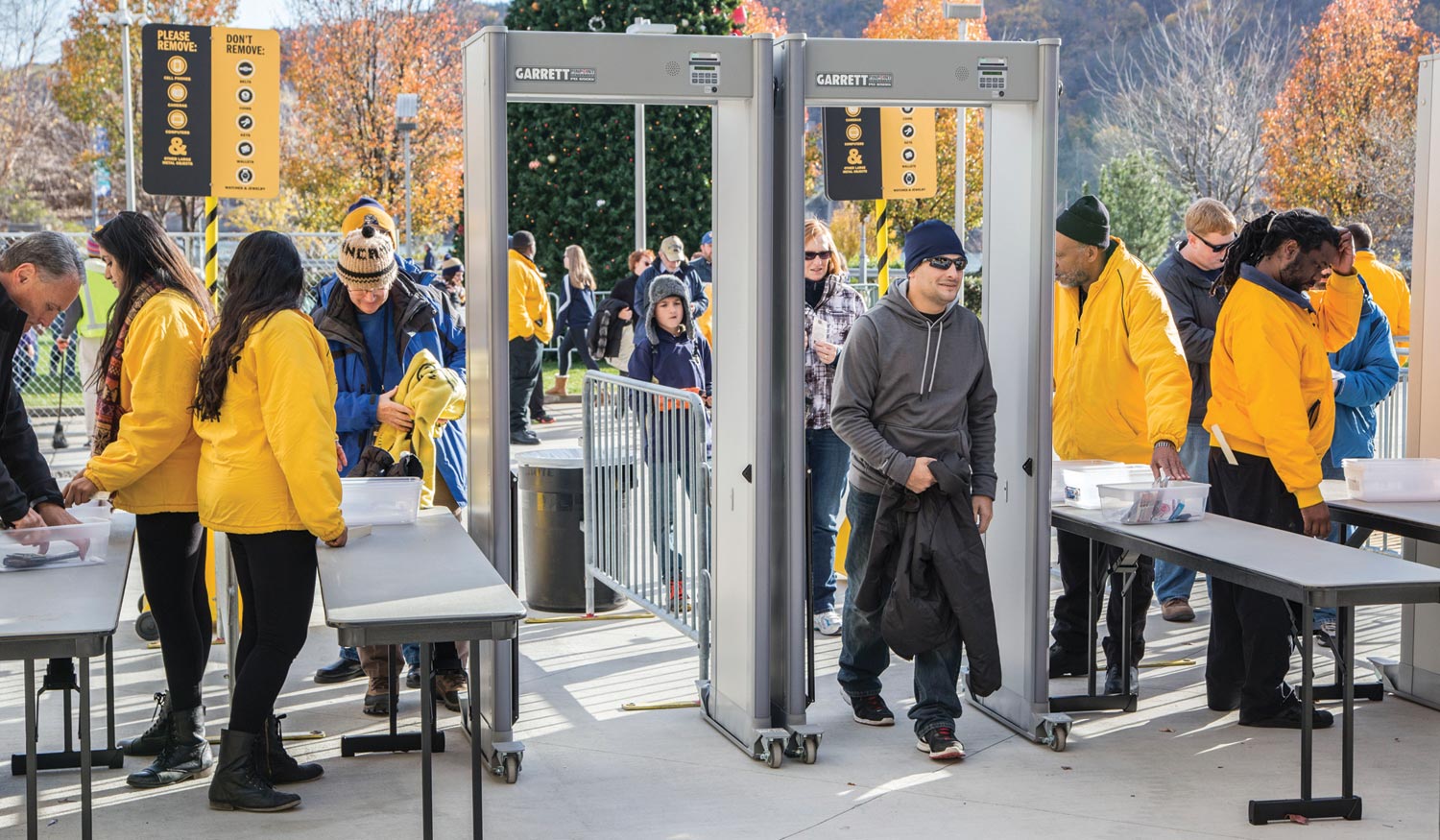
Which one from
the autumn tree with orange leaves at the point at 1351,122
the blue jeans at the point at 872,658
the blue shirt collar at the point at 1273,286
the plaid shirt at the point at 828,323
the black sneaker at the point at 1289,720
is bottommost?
the black sneaker at the point at 1289,720

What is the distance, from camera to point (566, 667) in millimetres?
6473

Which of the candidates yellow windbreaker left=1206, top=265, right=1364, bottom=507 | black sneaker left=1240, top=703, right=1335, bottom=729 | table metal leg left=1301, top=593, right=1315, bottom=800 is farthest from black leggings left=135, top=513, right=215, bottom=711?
black sneaker left=1240, top=703, right=1335, bottom=729

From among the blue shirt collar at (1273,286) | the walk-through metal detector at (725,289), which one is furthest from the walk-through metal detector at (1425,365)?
the walk-through metal detector at (725,289)

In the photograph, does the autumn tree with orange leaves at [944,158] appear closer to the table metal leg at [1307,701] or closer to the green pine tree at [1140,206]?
the green pine tree at [1140,206]

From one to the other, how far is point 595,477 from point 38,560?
118 inches

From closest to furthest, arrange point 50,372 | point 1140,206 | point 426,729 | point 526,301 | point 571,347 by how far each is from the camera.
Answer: point 426,729
point 526,301
point 50,372
point 571,347
point 1140,206

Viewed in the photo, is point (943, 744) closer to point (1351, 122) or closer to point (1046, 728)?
point (1046, 728)

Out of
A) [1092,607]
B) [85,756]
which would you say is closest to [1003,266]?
[1092,607]

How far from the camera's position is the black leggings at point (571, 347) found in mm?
16656

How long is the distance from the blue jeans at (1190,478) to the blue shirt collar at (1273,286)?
5.52 feet

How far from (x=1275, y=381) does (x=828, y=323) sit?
221 centimetres

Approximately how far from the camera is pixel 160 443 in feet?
15.1

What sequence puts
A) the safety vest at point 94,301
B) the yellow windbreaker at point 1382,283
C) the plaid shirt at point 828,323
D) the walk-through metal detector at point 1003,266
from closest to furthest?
the walk-through metal detector at point 1003,266, the plaid shirt at point 828,323, the yellow windbreaker at point 1382,283, the safety vest at point 94,301

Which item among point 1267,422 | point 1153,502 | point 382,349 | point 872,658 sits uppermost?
point 382,349
